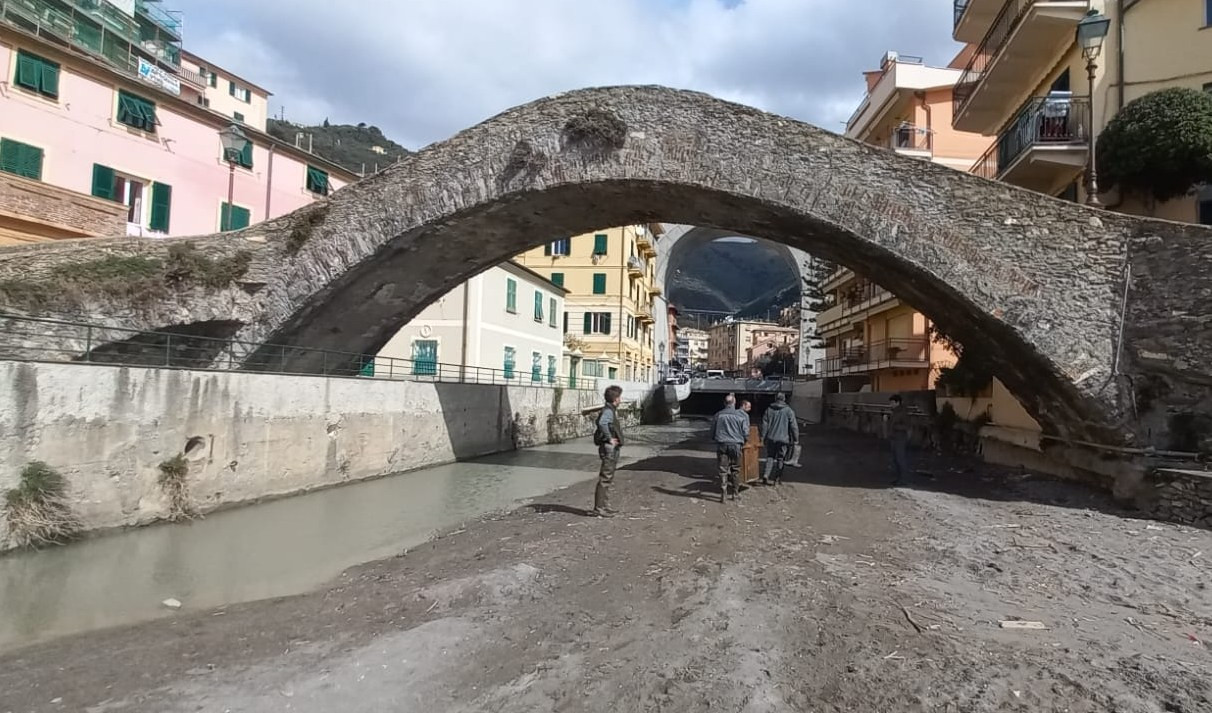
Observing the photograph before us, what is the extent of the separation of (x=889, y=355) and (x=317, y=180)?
2236 cm

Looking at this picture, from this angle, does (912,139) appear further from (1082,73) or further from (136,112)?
(136,112)

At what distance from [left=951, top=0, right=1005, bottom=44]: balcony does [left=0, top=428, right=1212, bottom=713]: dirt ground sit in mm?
16846

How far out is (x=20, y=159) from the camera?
56.1ft

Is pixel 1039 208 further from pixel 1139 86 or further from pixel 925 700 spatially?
pixel 925 700

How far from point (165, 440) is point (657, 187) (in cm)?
845

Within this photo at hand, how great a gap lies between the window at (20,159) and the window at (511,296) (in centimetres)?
1464

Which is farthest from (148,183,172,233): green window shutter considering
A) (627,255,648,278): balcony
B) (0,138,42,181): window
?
(627,255,648,278): balcony

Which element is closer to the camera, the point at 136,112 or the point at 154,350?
the point at 154,350

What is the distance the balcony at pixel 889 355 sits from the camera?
25.7 metres

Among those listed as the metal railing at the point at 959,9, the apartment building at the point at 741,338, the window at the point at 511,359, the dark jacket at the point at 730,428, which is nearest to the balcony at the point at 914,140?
the metal railing at the point at 959,9

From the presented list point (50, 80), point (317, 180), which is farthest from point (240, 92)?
point (50, 80)

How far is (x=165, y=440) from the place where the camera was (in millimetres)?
10062

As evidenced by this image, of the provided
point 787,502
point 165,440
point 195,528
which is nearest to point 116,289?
point 165,440

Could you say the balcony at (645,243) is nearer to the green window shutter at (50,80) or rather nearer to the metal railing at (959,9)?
the metal railing at (959,9)
